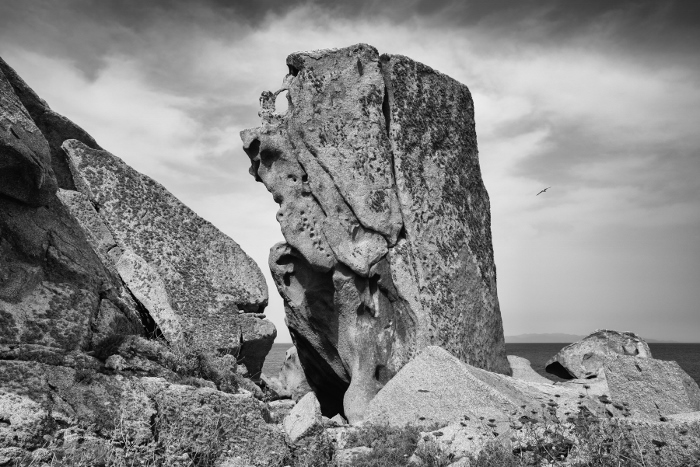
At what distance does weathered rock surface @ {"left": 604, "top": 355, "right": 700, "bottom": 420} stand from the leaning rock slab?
218 inches

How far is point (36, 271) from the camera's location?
18.3 feet

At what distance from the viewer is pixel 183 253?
10.7 m

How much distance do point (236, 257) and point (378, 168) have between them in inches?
122

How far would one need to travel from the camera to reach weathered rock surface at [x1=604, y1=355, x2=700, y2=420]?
7324 millimetres

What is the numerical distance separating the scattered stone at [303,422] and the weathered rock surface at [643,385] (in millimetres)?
3267

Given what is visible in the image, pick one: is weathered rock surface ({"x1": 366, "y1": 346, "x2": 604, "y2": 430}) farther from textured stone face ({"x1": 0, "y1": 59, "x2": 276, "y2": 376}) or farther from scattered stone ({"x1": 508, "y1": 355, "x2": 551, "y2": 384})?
scattered stone ({"x1": 508, "y1": 355, "x2": 551, "y2": 384})

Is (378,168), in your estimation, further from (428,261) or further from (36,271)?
(36,271)

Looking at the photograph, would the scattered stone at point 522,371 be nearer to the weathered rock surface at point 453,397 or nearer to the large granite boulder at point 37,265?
the weathered rock surface at point 453,397

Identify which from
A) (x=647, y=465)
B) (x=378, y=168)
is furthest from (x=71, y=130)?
(x=647, y=465)

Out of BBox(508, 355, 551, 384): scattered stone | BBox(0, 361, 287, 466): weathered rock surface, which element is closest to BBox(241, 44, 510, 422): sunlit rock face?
BBox(508, 355, 551, 384): scattered stone

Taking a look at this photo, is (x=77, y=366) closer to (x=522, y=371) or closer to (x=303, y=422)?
(x=303, y=422)

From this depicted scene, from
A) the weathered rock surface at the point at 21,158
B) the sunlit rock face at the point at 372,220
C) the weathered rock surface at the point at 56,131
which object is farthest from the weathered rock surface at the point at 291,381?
the weathered rock surface at the point at 21,158

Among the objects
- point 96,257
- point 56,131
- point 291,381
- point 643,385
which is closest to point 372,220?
point 56,131

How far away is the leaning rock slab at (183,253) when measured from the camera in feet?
33.7
